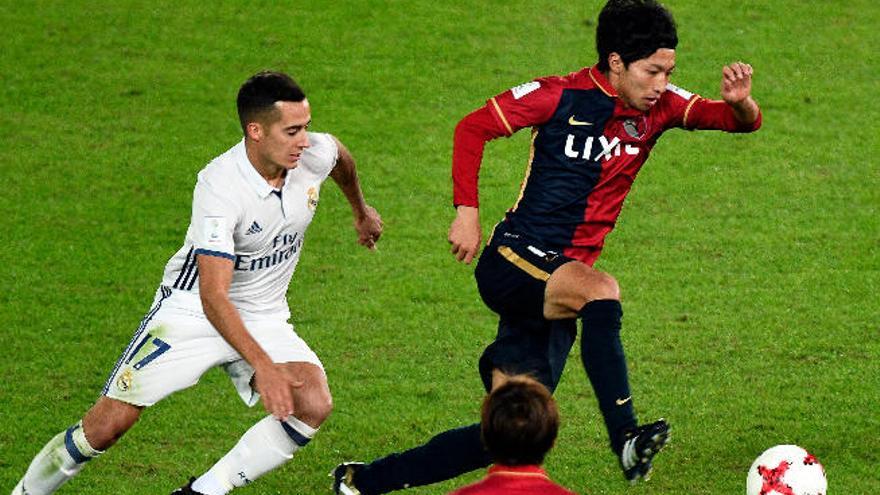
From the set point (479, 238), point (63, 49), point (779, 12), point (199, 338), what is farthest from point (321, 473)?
point (779, 12)

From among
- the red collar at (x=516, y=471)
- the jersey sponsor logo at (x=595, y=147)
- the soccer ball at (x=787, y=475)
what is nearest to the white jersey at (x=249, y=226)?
the jersey sponsor logo at (x=595, y=147)

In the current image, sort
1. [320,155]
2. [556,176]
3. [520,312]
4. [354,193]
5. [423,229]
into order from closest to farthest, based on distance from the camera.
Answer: [520,312] → [556,176] → [320,155] → [354,193] → [423,229]

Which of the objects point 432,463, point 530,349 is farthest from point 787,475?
point 432,463

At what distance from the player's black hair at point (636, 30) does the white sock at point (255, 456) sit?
6.83ft

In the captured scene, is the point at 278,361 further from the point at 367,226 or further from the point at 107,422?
the point at 367,226

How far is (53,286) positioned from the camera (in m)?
10.5

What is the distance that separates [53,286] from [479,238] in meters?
4.03

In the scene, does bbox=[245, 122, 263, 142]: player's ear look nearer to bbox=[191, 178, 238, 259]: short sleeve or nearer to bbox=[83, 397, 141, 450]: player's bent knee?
bbox=[191, 178, 238, 259]: short sleeve

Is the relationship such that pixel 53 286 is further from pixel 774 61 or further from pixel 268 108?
pixel 774 61

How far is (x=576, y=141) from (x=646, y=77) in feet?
1.33

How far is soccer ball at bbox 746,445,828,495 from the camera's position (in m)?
6.95

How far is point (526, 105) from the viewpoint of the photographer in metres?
7.45

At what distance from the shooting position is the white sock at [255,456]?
769cm

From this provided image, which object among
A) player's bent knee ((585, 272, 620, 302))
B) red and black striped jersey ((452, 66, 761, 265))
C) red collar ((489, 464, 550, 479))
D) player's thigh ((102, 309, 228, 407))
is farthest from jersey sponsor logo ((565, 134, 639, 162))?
red collar ((489, 464, 550, 479))
